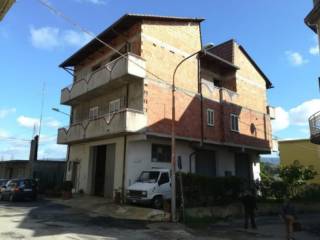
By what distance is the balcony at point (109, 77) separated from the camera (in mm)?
21969

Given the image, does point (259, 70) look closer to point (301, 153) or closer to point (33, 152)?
point (301, 153)

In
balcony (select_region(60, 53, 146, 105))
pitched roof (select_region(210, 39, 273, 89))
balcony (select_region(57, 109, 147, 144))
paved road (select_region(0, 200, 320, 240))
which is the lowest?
paved road (select_region(0, 200, 320, 240))

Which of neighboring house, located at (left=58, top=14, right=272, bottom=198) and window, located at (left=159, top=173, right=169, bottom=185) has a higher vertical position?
neighboring house, located at (left=58, top=14, right=272, bottom=198)

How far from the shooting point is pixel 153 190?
1883 cm

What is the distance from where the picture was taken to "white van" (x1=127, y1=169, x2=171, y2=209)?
1872 centimetres

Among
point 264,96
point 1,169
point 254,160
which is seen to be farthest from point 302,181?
point 1,169

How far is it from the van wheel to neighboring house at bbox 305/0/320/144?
30.8 feet

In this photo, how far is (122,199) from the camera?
69.6 feet

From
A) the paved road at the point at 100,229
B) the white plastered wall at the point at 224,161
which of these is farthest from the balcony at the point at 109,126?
the white plastered wall at the point at 224,161

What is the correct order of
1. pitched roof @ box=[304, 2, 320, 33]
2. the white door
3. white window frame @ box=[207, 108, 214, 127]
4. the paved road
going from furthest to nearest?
white window frame @ box=[207, 108, 214, 127], the white door, pitched roof @ box=[304, 2, 320, 33], the paved road

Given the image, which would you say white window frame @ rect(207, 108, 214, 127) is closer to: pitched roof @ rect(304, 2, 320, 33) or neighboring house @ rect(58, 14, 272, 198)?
neighboring house @ rect(58, 14, 272, 198)

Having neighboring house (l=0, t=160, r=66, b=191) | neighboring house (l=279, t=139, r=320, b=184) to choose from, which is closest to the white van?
neighboring house (l=0, t=160, r=66, b=191)

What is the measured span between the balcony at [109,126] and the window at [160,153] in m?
2.42

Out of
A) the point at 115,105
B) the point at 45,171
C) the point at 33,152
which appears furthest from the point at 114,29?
the point at 45,171
